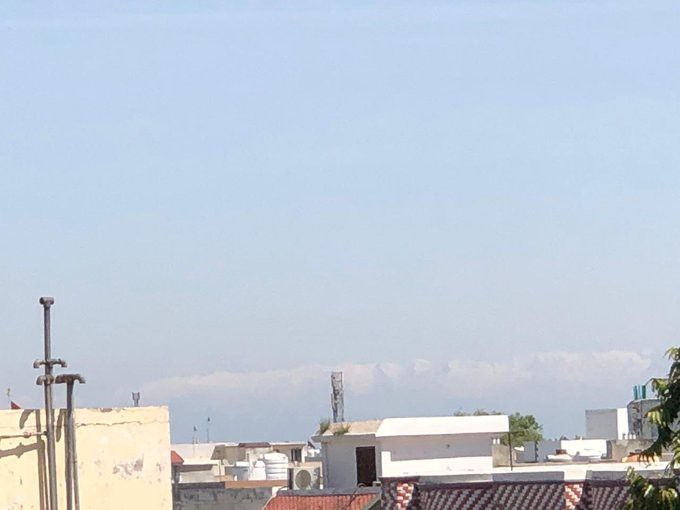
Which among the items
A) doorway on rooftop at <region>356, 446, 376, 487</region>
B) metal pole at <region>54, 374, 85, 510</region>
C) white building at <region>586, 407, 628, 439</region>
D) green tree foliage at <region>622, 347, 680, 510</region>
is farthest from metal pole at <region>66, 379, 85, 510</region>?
white building at <region>586, 407, 628, 439</region>

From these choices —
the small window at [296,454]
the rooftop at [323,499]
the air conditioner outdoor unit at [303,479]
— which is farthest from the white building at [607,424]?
the rooftop at [323,499]

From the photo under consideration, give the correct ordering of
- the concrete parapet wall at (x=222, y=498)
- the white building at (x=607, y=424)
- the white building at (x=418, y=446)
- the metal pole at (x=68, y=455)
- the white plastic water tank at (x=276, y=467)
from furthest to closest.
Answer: the white building at (x=607, y=424) → the white plastic water tank at (x=276, y=467) → the white building at (x=418, y=446) → the concrete parapet wall at (x=222, y=498) → the metal pole at (x=68, y=455)

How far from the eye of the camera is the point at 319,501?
4016 cm

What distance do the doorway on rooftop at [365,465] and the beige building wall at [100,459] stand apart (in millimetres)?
24179

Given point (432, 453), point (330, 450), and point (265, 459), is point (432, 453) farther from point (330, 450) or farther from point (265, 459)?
point (265, 459)

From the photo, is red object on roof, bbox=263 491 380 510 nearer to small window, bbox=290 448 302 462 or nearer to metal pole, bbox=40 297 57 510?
metal pole, bbox=40 297 57 510

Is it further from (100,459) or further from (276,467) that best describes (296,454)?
(100,459)

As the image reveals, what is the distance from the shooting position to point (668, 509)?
19828mm

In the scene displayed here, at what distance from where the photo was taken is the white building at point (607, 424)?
2820 inches

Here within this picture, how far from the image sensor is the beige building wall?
21281mm

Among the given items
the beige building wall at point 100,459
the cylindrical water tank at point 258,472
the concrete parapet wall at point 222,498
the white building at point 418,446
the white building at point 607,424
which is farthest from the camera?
the white building at point 607,424

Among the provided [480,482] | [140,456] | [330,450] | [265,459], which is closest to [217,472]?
[265,459]

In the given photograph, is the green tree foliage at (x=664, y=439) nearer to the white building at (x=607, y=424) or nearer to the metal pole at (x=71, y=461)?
the metal pole at (x=71, y=461)

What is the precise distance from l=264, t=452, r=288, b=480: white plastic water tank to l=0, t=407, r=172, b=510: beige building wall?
114ft
